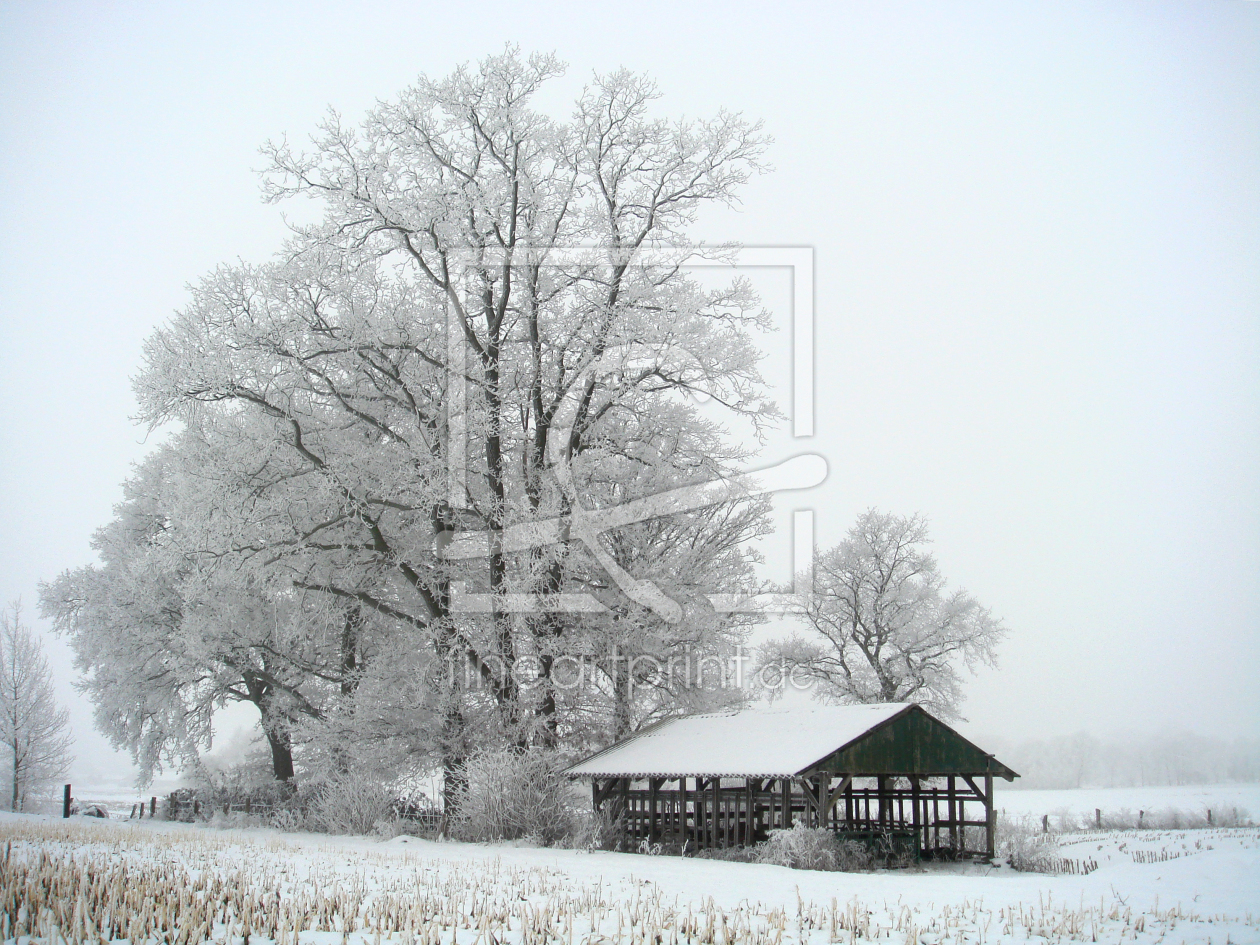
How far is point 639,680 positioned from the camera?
23969mm

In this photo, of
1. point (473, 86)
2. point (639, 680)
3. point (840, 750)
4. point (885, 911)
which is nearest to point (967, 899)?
point (885, 911)

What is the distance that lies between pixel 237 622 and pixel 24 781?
6.18 metres

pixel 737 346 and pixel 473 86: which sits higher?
pixel 473 86

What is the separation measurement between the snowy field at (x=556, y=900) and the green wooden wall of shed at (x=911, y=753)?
→ 288 centimetres

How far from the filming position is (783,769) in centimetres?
1627

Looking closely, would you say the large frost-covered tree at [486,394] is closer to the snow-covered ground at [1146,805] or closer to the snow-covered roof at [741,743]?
the snow-covered roof at [741,743]

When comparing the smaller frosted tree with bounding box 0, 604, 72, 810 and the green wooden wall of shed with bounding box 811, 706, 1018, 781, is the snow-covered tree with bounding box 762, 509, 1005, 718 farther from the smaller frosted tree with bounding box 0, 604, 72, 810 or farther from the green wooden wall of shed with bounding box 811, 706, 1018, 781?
the smaller frosted tree with bounding box 0, 604, 72, 810

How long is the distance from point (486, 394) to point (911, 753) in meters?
12.0

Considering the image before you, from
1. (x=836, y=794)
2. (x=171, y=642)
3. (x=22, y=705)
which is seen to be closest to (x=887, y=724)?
(x=836, y=794)

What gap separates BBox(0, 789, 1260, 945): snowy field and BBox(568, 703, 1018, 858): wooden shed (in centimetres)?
239

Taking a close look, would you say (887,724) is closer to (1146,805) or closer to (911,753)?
Result: (911,753)

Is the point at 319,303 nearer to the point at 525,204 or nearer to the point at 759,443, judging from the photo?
the point at 525,204

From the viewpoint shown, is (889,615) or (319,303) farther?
(889,615)

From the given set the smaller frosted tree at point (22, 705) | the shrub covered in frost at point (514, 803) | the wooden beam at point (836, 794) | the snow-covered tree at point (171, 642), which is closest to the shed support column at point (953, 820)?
the wooden beam at point (836, 794)
